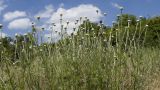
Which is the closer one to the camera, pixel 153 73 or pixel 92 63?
pixel 92 63

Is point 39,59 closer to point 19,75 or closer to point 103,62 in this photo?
point 19,75

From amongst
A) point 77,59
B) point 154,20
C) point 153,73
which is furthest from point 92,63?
point 154,20

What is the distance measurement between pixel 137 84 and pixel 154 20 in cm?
1258

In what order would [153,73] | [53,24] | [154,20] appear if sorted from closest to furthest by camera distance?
[53,24], [153,73], [154,20]

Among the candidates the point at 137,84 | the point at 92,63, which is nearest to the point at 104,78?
the point at 92,63

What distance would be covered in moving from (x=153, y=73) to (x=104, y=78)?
264 cm

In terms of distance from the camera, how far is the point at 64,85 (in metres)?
5.87

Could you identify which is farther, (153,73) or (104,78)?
(153,73)

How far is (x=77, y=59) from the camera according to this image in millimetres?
6172

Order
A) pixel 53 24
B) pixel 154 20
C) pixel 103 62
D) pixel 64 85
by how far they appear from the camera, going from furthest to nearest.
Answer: pixel 154 20
pixel 53 24
pixel 103 62
pixel 64 85

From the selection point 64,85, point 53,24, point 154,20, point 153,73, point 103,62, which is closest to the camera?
point 64,85

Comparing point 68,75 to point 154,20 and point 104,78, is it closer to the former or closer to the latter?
point 104,78

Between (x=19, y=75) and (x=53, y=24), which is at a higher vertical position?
(x=53, y=24)

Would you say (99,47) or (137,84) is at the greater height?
(99,47)
